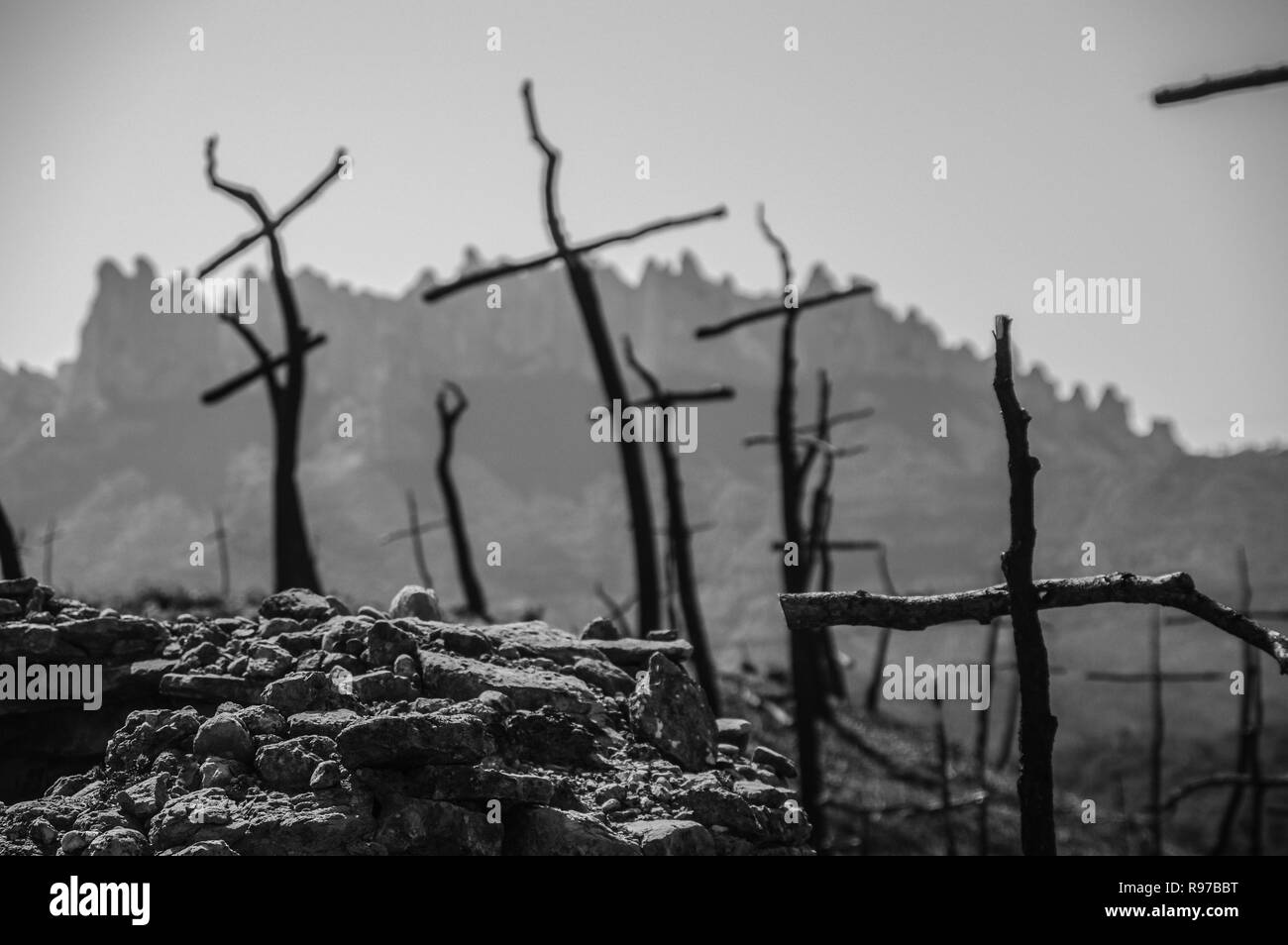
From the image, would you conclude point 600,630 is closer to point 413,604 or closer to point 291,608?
point 413,604

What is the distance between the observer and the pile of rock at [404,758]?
605cm

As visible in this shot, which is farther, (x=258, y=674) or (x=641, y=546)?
(x=641, y=546)

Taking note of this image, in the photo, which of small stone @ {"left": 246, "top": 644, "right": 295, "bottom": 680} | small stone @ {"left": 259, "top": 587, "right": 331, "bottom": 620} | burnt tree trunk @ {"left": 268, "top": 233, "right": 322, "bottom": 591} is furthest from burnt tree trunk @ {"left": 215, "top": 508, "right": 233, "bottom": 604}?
small stone @ {"left": 246, "top": 644, "right": 295, "bottom": 680}

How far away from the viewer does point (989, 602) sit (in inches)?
257

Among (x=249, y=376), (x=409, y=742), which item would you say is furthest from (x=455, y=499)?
(x=409, y=742)

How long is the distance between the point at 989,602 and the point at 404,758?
10.3ft

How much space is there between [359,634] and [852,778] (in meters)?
16.7

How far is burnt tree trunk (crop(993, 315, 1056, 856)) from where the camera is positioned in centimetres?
632

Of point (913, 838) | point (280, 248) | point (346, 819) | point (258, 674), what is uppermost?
point (280, 248)

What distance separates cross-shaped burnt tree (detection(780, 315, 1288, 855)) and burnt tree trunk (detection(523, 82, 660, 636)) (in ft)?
33.1

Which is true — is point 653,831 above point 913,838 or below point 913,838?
above

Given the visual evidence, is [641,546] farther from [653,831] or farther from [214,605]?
[653,831]

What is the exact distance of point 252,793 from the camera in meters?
6.17
